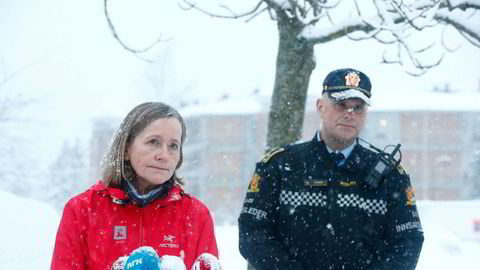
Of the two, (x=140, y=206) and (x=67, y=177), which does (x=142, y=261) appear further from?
(x=67, y=177)

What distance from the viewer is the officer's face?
3.31 m

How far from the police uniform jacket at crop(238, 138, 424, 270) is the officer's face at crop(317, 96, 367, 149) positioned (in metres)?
0.08

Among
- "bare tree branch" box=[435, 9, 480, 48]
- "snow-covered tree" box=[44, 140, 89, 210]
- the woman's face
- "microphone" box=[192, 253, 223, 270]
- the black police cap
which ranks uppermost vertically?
"bare tree branch" box=[435, 9, 480, 48]

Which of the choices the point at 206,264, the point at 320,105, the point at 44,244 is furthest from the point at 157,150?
the point at 44,244

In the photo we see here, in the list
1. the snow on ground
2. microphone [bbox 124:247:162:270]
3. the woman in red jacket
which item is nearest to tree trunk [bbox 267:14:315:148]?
the snow on ground

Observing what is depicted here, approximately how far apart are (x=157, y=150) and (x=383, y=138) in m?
62.8

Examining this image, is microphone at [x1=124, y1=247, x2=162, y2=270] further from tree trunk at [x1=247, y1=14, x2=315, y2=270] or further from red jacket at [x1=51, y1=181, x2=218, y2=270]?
tree trunk at [x1=247, y1=14, x2=315, y2=270]

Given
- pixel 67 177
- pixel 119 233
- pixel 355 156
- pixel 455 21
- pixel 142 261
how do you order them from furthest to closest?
pixel 67 177 < pixel 455 21 < pixel 355 156 < pixel 119 233 < pixel 142 261

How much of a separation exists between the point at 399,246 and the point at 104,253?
60.3 inches

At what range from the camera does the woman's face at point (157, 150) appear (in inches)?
106

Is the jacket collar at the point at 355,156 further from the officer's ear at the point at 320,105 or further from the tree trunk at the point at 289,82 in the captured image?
the tree trunk at the point at 289,82

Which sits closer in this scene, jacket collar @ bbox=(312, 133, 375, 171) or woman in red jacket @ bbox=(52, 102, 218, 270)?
woman in red jacket @ bbox=(52, 102, 218, 270)

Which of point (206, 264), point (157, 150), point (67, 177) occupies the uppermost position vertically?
point (157, 150)

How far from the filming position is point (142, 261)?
79.2 inches
